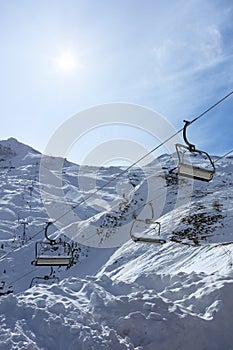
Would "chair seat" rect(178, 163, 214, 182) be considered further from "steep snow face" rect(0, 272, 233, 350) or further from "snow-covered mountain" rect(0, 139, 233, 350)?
"steep snow face" rect(0, 272, 233, 350)

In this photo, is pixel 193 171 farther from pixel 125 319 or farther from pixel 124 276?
pixel 124 276

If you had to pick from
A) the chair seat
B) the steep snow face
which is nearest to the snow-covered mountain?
the steep snow face

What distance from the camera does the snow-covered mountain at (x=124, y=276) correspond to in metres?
7.54

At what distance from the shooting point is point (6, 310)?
8.53 metres

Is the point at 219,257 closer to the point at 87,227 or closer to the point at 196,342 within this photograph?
the point at 196,342

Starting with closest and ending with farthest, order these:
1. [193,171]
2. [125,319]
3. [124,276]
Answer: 1. [193,171]
2. [125,319]
3. [124,276]

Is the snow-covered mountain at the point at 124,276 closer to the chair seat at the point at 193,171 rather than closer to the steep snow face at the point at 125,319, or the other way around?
the steep snow face at the point at 125,319

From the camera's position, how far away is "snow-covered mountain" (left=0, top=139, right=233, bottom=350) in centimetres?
754

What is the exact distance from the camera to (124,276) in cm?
2139

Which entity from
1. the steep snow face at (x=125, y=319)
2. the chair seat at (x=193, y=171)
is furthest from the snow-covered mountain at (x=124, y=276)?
the chair seat at (x=193, y=171)

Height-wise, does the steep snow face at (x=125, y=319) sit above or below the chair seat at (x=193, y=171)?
below

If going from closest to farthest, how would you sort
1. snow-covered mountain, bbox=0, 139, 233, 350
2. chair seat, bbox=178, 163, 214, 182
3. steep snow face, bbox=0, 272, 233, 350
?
chair seat, bbox=178, 163, 214, 182
steep snow face, bbox=0, 272, 233, 350
snow-covered mountain, bbox=0, 139, 233, 350

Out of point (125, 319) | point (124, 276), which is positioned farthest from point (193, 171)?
point (124, 276)

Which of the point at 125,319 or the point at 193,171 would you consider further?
the point at 125,319
